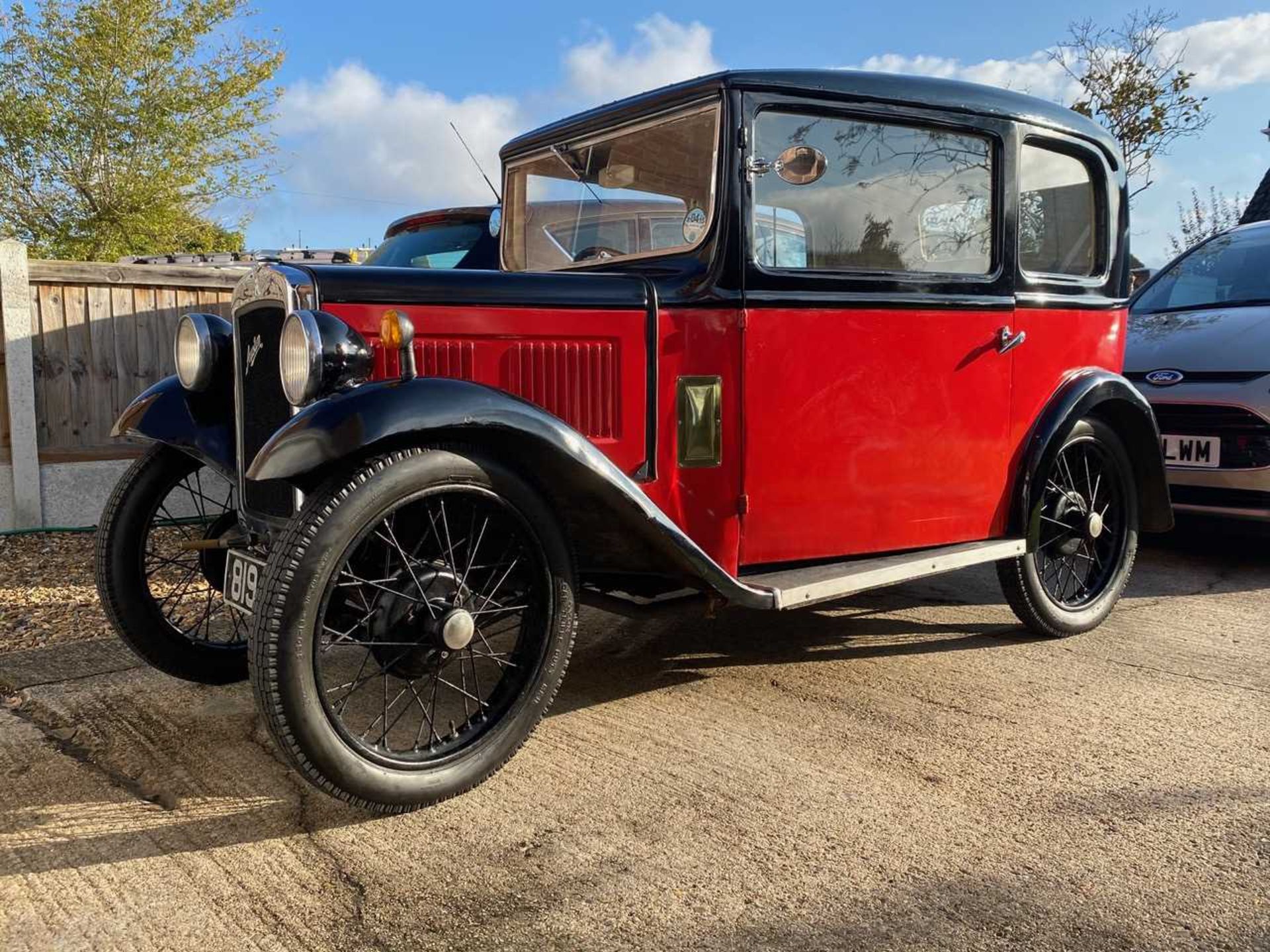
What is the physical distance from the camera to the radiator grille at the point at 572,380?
2805 millimetres

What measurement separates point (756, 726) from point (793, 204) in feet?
5.27

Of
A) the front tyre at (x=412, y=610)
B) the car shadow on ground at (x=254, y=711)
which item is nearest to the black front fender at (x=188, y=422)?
the front tyre at (x=412, y=610)

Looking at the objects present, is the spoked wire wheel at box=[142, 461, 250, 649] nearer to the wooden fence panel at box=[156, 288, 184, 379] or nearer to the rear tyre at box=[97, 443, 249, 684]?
the rear tyre at box=[97, 443, 249, 684]

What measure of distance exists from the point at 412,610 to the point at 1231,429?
171 inches

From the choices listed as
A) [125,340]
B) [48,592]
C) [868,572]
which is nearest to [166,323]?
[125,340]

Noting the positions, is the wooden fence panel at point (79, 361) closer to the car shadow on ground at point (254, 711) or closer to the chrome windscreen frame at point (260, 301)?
the car shadow on ground at point (254, 711)

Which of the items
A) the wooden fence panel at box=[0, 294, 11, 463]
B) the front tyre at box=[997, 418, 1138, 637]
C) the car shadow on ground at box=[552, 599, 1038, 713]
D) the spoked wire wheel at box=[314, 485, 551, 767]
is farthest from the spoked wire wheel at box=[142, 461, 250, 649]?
the front tyre at box=[997, 418, 1138, 637]

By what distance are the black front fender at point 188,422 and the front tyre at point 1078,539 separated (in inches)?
110

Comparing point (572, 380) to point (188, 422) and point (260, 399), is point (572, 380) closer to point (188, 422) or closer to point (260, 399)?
point (260, 399)

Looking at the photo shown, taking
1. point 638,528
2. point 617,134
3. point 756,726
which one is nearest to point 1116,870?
point 756,726

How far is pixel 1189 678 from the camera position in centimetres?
340

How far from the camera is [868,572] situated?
3189mm

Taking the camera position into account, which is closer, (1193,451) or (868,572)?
(868,572)

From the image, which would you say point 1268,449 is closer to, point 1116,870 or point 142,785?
point 1116,870
